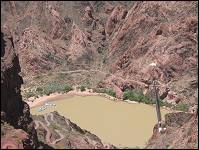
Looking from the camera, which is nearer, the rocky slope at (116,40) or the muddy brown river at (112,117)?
the muddy brown river at (112,117)

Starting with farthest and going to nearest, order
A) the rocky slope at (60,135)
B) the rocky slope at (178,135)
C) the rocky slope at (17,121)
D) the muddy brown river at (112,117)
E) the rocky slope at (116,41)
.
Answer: the rocky slope at (116,41), the muddy brown river at (112,117), the rocky slope at (60,135), the rocky slope at (178,135), the rocky slope at (17,121)

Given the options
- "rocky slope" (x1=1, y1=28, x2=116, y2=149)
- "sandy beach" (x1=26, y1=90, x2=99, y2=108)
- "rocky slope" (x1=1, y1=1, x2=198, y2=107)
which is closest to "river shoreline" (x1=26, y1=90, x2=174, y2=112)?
"sandy beach" (x1=26, y1=90, x2=99, y2=108)

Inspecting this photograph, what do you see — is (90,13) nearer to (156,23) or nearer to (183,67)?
(156,23)

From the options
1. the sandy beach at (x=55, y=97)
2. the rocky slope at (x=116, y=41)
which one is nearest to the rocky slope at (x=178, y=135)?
the rocky slope at (x=116, y=41)

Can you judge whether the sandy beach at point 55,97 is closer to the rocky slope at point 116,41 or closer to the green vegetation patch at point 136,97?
the rocky slope at point 116,41

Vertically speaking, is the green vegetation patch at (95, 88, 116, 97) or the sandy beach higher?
the green vegetation patch at (95, 88, 116, 97)

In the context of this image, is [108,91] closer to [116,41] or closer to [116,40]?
[116,41]

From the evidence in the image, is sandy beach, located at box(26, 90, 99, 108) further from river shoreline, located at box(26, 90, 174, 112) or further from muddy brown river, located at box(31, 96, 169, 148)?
muddy brown river, located at box(31, 96, 169, 148)
